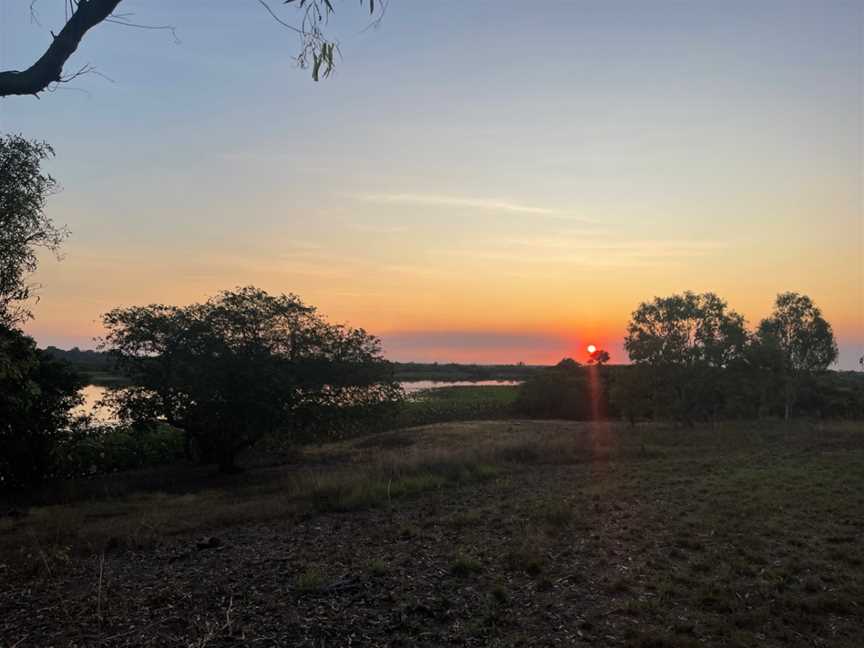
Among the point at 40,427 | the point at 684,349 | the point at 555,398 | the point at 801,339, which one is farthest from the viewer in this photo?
the point at 555,398

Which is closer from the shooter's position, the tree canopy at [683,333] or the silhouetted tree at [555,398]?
the tree canopy at [683,333]

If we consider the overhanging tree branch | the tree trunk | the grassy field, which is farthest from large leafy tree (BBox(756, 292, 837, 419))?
the overhanging tree branch

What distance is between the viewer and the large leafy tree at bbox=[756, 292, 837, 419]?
43312 mm

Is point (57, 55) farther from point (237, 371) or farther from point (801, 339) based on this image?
point (801, 339)

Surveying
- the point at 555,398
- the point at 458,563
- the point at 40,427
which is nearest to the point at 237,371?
the point at 40,427

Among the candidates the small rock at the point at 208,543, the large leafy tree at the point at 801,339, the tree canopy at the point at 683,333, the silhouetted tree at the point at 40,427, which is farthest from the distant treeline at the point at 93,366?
the large leafy tree at the point at 801,339

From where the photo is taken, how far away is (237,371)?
21219 mm

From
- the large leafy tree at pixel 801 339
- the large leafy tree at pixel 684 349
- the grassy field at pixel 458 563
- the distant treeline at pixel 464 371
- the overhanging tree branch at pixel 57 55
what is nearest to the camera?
the overhanging tree branch at pixel 57 55

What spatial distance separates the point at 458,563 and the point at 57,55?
7022mm

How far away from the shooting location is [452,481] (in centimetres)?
1645

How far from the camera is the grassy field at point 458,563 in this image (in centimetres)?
613

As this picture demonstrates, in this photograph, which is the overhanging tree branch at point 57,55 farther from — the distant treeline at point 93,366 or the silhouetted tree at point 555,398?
the silhouetted tree at point 555,398

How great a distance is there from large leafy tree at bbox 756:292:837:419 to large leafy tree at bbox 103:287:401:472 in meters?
32.4

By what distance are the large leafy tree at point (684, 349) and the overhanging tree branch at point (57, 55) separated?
108 ft
